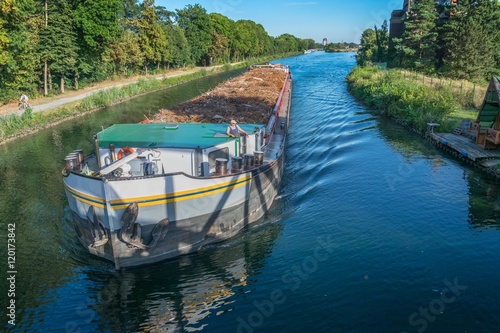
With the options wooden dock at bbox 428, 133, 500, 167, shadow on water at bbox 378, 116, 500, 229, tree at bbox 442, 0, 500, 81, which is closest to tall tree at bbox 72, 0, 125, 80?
shadow on water at bbox 378, 116, 500, 229

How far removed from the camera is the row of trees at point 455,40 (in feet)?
147

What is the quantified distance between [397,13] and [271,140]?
8787 cm

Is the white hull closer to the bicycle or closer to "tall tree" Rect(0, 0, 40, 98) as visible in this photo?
"tall tree" Rect(0, 0, 40, 98)

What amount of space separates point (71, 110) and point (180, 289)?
105ft

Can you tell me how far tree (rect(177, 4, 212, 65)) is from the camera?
88062 millimetres

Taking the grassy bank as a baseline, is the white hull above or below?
below

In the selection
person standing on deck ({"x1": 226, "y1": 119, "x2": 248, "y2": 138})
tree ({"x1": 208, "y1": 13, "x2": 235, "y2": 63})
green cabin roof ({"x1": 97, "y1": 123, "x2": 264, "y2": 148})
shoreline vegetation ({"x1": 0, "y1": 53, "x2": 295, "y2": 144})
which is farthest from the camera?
tree ({"x1": 208, "y1": 13, "x2": 235, "y2": 63})

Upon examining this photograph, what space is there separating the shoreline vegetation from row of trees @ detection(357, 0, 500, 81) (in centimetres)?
3639

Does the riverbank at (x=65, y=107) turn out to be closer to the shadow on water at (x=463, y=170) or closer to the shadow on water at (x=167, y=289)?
the shadow on water at (x=167, y=289)

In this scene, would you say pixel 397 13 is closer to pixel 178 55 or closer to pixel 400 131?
pixel 178 55

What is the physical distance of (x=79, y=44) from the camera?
4731 centimetres

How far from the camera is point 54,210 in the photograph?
1723 centimetres

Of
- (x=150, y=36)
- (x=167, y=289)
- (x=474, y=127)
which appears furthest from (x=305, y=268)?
(x=150, y=36)

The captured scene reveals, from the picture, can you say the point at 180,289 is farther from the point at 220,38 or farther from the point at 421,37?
the point at 220,38
